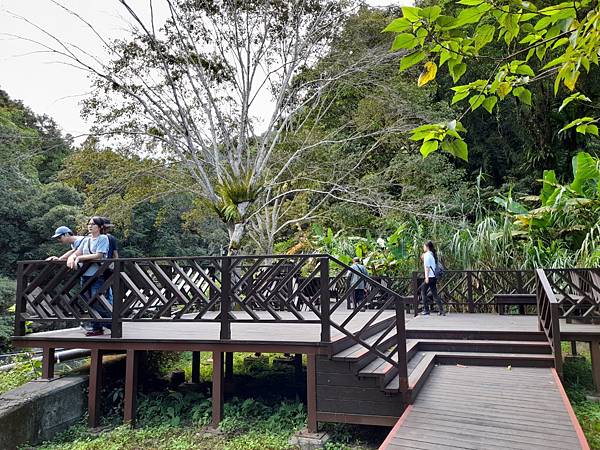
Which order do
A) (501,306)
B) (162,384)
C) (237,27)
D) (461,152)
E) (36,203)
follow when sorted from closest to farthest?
(461,152) → (162,384) → (501,306) → (237,27) → (36,203)

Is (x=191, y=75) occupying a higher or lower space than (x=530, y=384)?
higher

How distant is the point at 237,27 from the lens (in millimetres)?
9906

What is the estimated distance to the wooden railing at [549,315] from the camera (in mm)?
4848

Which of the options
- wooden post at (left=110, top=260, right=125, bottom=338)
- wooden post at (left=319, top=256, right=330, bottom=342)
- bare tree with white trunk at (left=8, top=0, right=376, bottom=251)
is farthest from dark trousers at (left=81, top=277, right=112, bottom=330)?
bare tree with white trunk at (left=8, top=0, right=376, bottom=251)

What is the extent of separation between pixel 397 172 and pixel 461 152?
35.0 ft

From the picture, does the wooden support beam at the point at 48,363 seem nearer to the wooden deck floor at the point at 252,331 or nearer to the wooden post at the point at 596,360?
the wooden deck floor at the point at 252,331

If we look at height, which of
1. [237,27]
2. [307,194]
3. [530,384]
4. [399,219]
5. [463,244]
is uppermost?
[237,27]

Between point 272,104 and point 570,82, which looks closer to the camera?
point 570,82

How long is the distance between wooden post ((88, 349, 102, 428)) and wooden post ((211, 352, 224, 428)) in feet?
4.65

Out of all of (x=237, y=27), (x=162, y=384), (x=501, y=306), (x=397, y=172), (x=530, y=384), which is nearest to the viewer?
(x=530, y=384)

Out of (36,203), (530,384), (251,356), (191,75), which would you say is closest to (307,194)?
(191,75)

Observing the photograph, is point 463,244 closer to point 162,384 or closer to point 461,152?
point 162,384

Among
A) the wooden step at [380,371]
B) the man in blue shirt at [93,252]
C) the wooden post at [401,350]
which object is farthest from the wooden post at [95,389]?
the wooden post at [401,350]

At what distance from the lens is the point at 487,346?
5668 millimetres
